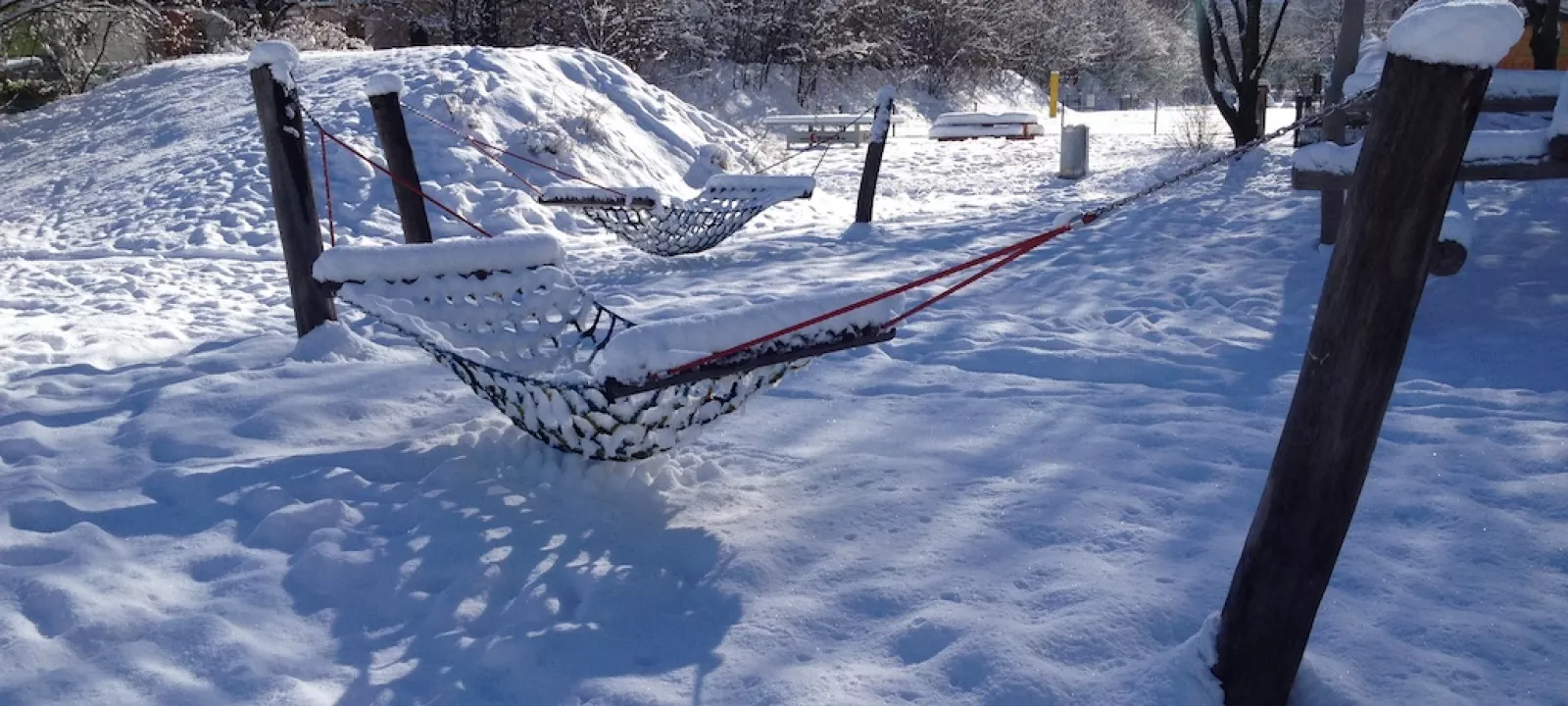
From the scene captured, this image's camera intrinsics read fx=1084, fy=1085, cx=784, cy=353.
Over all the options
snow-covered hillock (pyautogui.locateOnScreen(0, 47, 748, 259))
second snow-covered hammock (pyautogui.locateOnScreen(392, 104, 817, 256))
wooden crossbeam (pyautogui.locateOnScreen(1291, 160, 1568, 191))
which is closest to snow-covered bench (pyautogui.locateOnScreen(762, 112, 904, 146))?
snow-covered hillock (pyautogui.locateOnScreen(0, 47, 748, 259))

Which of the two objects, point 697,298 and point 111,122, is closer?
point 697,298

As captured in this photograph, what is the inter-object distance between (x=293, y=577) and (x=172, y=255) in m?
5.86

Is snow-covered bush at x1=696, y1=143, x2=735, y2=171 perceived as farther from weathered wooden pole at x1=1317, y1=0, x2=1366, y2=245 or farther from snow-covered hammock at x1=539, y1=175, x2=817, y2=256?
weathered wooden pole at x1=1317, y1=0, x2=1366, y2=245

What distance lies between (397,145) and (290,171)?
1213 millimetres

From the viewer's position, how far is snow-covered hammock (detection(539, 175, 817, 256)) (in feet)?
20.9

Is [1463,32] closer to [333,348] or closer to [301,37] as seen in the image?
[333,348]

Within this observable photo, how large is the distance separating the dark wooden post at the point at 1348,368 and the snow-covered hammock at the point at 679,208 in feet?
16.0

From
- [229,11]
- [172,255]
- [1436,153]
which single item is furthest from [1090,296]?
[229,11]

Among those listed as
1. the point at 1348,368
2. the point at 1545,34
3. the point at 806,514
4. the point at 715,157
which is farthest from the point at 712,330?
the point at 1545,34

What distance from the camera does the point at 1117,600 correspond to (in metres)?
2.33

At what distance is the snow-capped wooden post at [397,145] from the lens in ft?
17.8

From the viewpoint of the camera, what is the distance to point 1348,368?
1.69 meters

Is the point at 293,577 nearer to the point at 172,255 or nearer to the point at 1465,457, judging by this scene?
the point at 1465,457

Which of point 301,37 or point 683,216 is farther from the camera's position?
point 301,37
